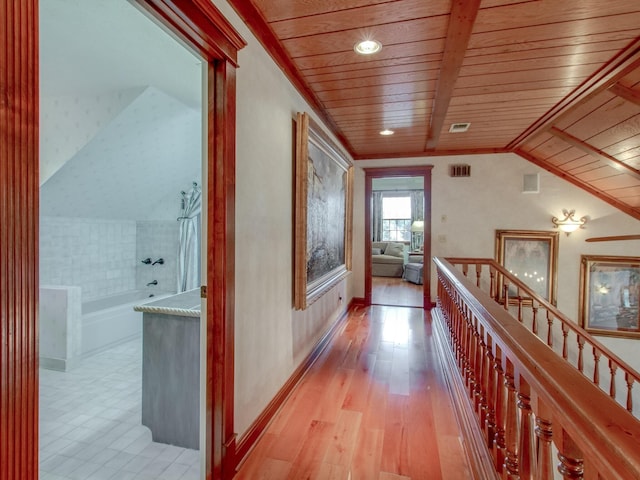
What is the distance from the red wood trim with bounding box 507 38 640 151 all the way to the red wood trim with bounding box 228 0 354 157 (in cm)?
200

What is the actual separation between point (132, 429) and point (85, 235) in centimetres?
278

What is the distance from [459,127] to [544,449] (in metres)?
3.34

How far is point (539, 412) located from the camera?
87cm

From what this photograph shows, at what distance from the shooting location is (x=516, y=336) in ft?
3.54

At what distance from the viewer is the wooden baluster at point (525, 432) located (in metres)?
1.02

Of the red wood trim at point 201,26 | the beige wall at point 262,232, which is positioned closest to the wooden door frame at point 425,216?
the beige wall at point 262,232

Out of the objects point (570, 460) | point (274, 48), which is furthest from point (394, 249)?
point (570, 460)

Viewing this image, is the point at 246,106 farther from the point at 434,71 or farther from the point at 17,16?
the point at 434,71

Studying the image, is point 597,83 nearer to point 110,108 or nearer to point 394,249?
point 110,108

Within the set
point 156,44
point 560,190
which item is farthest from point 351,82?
point 560,190

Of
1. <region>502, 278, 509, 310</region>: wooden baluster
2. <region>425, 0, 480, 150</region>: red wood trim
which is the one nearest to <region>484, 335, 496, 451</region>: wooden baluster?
<region>425, 0, 480, 150</region>: red wood trim

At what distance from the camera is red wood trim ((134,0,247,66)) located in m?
1.16

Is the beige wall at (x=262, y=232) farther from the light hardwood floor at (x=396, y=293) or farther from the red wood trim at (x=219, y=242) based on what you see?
the light hardwood floor at (x=396, y=293)

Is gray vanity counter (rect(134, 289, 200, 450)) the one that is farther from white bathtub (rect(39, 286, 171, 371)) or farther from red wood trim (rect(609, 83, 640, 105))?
red wood trim (rect(609, 83, 640, 105))
